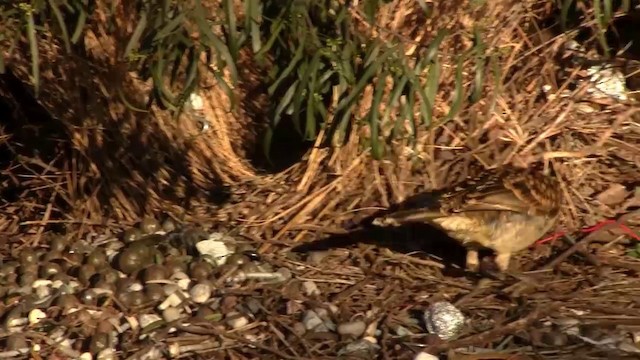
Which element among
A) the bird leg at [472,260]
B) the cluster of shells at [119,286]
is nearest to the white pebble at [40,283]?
the cluster of shells at [119,286]

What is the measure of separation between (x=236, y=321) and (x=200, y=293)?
310 mm

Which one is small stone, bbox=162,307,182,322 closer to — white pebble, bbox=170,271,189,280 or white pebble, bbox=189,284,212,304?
white pebble, bbox=189,284,212,304

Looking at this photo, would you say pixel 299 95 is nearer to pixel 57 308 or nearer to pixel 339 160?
pixel 339 160

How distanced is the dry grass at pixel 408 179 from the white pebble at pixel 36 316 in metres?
1.01

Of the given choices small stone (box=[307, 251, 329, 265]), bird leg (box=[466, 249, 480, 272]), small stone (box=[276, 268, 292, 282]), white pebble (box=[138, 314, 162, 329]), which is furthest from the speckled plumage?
white pebble (box=[138, 314, 162, 329])

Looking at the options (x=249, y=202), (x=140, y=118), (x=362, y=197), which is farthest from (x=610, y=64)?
(x=140, y=118)

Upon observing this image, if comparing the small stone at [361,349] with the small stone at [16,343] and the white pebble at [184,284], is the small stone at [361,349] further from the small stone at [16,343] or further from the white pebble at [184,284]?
the small stone at [16,343]

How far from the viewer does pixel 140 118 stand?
20.2 feet

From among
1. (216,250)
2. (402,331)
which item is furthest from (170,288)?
(402,331)

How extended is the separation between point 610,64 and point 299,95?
227cm

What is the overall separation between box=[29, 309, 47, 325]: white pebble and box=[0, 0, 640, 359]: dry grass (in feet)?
3.32

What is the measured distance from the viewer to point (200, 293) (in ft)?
17.9

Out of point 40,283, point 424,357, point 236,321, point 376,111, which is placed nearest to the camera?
point 376,111

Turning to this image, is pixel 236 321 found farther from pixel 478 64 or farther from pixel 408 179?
pixel 478 64
